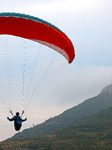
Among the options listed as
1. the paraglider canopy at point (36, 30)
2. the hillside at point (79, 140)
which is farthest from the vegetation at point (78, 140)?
the paraglider canopy at point (36, 30)

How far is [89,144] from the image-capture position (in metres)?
90.4

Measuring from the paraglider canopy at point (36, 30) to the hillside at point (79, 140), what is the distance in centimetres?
6512

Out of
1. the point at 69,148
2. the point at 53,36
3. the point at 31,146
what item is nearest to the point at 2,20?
the point at 53,36

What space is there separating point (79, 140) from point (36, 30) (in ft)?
288

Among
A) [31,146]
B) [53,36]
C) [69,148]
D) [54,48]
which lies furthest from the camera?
[31,146]

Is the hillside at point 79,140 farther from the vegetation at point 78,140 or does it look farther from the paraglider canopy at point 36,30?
the paraglider canopy at point 36,30

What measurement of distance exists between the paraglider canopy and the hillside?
6512 centimetres

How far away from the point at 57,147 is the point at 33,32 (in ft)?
254

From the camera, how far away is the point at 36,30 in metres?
18.8

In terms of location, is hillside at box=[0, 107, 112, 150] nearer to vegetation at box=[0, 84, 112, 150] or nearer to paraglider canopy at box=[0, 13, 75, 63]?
vegetation at box=[0, 84, 112, 150]

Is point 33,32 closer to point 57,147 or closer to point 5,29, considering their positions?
point 5,29

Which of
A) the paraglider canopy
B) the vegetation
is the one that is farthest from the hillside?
the paraglider canopy

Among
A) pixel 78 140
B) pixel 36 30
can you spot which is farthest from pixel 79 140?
pixel 36 30

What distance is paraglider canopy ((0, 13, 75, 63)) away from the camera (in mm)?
17500
